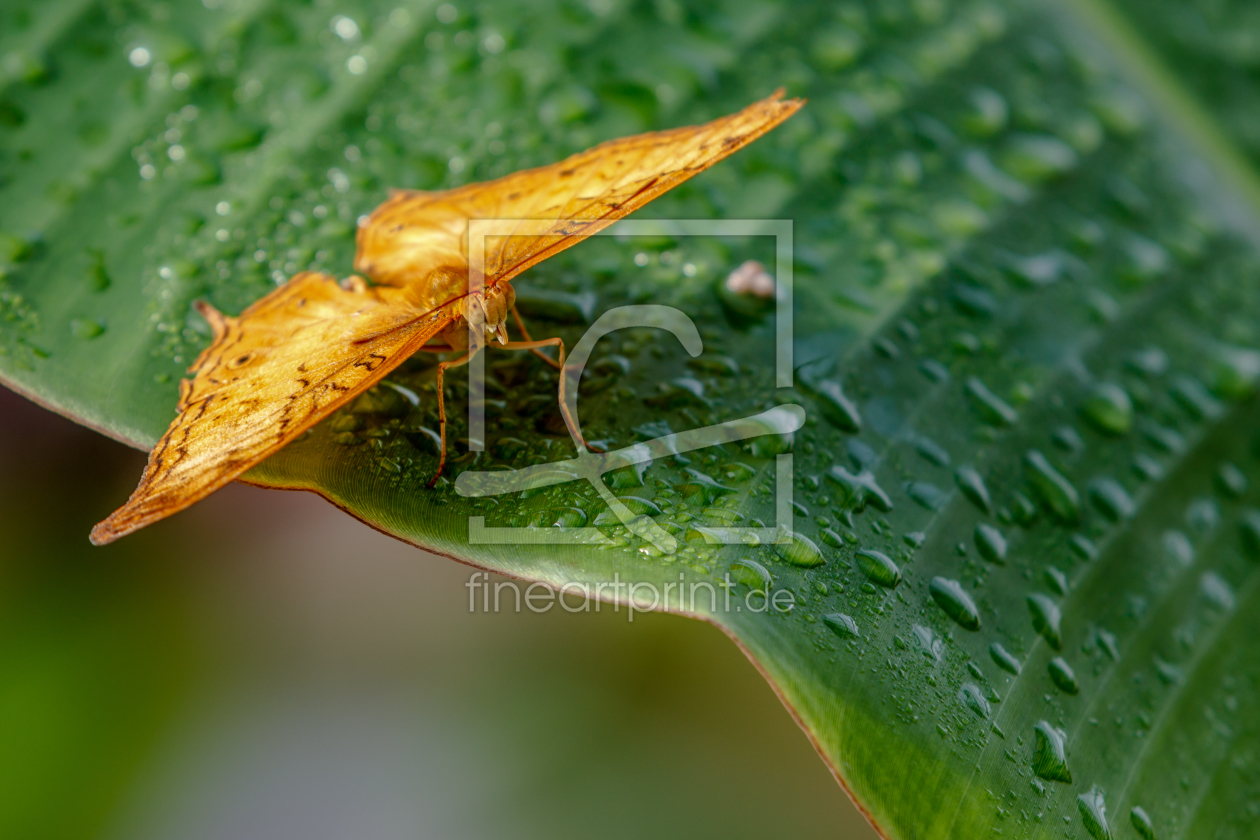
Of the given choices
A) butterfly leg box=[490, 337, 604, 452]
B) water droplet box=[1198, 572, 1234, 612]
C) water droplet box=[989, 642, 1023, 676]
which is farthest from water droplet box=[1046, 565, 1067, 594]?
butterfly leg box=[490, 337, 604, 452]

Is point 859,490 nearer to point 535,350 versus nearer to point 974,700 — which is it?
point 974,700

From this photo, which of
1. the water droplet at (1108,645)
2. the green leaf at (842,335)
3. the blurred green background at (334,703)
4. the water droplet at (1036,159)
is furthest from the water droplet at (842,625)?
the water droplet at (1036,159)

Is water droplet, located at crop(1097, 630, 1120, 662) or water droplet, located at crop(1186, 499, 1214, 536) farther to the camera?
water droplet, located at crop(1186, 499, 1214, 536)

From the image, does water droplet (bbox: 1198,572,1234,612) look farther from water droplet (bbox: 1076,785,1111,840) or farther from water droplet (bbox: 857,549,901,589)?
water droplet (bbox: 857,549,901,589)

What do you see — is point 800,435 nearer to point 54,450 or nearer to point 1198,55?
point 1198,55

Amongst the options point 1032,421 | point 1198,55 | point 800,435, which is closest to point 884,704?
point 800,435

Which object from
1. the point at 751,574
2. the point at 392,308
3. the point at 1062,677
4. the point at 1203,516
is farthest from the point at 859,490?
the point at 392,308
